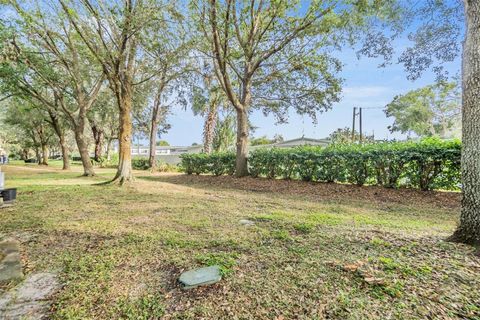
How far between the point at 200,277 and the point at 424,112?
1261 inches

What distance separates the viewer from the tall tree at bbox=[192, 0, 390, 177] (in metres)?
7.93

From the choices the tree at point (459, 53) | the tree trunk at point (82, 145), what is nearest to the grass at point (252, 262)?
the tree at point (459, 53)

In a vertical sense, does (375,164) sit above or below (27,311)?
above

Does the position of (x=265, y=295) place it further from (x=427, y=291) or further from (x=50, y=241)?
(x=50, y=241)

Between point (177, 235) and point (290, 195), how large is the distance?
168 inches

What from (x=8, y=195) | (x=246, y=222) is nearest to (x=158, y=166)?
(x=8, y=195)

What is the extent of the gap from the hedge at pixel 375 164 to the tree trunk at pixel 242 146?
52cm

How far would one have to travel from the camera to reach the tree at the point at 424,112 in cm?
2388

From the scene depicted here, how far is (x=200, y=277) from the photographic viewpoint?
6.58 feet

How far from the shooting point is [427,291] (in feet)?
5.85

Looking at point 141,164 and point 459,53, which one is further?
point 141,164

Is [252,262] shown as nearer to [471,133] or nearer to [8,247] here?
[8,247]

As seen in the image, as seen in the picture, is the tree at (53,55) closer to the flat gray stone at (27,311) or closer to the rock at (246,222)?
the rock at (246,222)

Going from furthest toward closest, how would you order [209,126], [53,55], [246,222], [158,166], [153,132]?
[209,126]
[158,166]
[153,132]
[53,55]
[246,222]
